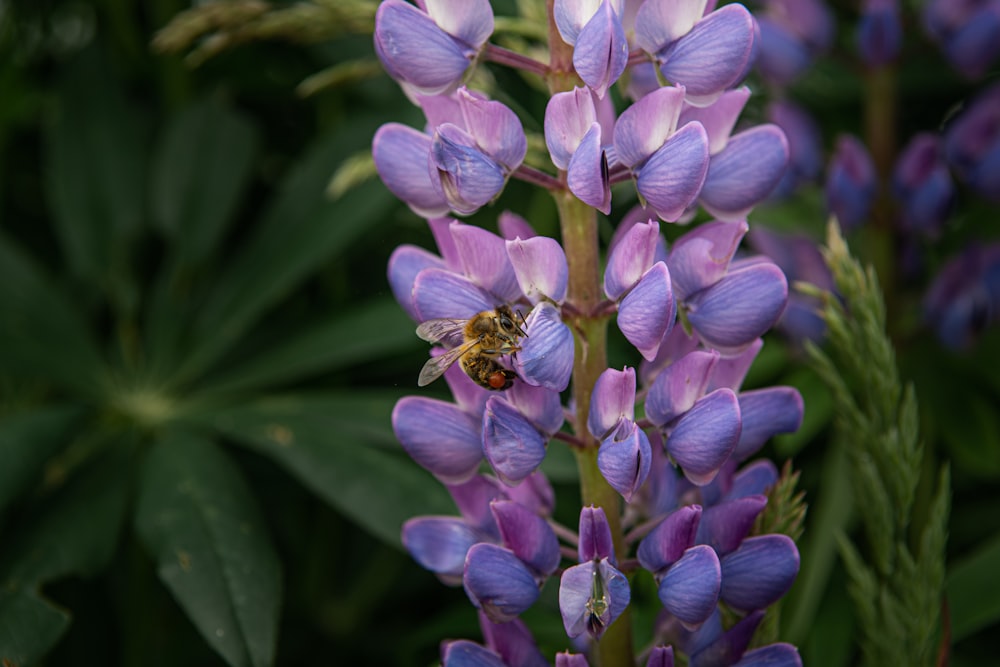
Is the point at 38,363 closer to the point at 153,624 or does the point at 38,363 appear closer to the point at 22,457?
the point at 22,457

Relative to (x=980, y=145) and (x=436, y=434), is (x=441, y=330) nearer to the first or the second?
(x=436, y=434)

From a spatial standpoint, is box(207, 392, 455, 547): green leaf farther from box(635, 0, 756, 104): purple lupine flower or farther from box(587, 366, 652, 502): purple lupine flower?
box(635, 0, 756, 104): purple lupine flower

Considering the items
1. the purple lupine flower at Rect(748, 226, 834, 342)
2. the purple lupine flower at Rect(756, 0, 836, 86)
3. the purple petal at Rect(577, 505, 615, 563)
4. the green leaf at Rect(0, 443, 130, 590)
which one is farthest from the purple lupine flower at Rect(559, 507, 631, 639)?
the purple lupine flower at Rect(756, 0, 836, 86)

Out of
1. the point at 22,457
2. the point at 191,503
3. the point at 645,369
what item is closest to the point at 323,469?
the point at 191,503

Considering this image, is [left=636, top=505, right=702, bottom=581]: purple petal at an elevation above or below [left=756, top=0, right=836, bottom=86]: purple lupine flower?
below

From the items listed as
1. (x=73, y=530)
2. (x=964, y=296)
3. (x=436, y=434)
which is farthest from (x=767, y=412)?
(x=73, y=530)

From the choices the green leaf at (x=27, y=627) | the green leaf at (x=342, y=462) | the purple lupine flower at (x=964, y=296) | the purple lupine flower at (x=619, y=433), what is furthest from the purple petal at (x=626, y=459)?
the purple lupine flower at (x=964, y=296)
